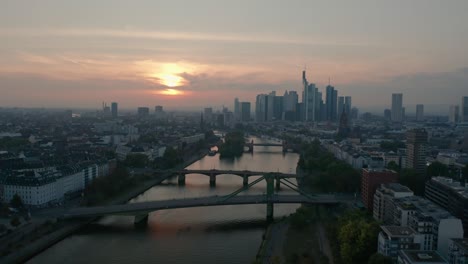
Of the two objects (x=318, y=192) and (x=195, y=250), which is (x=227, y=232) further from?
(x=318, y=192)

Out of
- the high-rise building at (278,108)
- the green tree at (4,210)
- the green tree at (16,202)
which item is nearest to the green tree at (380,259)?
the green tree at (4,210)

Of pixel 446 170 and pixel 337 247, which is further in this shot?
pixel 446 170

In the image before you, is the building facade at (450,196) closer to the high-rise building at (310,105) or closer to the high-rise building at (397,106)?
the high-rise building at (310,105)

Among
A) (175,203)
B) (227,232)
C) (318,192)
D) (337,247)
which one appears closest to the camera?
(337,247)

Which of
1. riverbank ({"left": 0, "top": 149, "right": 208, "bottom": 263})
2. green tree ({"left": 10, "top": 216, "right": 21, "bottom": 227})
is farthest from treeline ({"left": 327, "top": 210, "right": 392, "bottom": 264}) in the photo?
green tree ({"left": 10, "top": 216, "right": 21, "bottom": 227})

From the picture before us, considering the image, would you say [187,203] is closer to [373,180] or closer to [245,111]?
[373,180]

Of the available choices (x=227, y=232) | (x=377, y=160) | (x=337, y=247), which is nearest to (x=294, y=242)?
(x=337, y=247)

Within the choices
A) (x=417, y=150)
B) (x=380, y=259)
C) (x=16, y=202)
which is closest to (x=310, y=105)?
(x=417, y=150)

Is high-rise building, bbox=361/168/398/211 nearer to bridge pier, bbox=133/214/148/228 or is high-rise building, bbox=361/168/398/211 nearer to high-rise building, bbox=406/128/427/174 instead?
bridge pier, bbox=133/214/148/228
